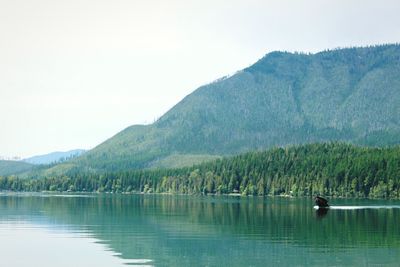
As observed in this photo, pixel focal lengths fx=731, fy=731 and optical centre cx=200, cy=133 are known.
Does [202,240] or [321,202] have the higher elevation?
[321,202]

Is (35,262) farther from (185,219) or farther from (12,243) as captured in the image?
(185,219)

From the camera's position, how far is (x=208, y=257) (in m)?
65.9

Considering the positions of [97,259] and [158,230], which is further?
[158,230]

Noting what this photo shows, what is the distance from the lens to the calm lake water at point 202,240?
6438 centimetres

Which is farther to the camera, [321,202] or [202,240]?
[321,202]

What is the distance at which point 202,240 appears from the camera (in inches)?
3152

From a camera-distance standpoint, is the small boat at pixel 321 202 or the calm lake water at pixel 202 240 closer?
the calm lake water at pixel 202 240

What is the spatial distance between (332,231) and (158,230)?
71.3 feet

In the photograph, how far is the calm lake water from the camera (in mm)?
64375

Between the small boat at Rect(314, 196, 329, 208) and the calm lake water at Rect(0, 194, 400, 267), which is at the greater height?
the small boat at Rect(314, 196, 329, 208)

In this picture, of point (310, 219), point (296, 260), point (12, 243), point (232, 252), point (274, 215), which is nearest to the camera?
point (296, 260)

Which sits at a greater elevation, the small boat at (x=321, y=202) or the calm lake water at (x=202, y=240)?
the small boat at (x=321, y=202)

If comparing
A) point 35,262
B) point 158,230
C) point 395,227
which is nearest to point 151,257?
point 35,262

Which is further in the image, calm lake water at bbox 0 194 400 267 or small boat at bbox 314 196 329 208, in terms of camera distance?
small boat at bbox 314 196 329 208
